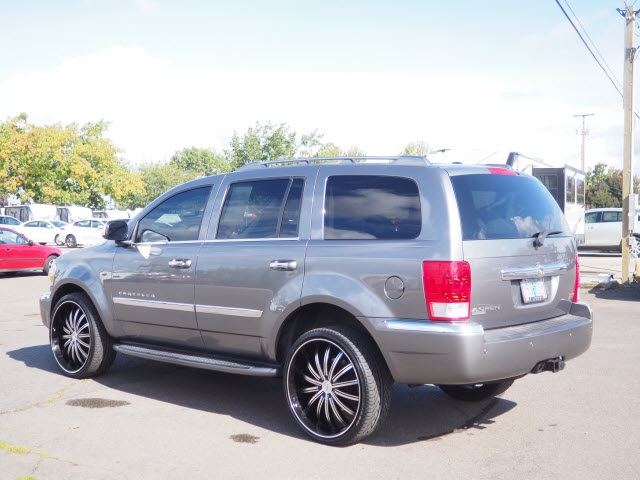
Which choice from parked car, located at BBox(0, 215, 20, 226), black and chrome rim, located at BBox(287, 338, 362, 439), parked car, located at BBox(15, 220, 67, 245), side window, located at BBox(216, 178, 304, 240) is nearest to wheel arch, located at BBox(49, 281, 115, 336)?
side window, located at BBox(216, 178, 304, 240)

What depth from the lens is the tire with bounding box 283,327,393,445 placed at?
483 cm

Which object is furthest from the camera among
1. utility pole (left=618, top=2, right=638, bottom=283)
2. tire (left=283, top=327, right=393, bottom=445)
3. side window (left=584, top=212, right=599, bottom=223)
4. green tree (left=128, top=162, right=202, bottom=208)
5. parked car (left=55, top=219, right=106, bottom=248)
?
green tree (left=128, top=162, right=202, bottom=208)

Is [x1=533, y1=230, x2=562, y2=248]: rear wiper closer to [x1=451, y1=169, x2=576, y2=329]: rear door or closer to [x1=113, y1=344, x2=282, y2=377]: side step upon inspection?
[x1=451, y1=169, x2=576, y2=329]: rear door

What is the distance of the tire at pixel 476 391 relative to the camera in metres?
6.02

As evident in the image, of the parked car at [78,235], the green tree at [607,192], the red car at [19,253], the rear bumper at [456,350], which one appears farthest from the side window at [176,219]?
the green tree at [607,192]

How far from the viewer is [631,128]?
54.1 ft

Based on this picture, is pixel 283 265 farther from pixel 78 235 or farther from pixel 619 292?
pixel 78 235

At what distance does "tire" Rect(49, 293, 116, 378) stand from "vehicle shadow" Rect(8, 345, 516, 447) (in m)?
0.21

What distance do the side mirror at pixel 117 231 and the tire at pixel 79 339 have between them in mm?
757

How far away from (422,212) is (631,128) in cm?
1347

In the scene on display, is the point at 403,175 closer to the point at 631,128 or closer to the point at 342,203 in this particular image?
the point at 342,203

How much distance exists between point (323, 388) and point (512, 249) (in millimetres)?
1601

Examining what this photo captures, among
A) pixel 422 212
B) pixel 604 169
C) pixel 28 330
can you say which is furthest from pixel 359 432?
pixel 604 169

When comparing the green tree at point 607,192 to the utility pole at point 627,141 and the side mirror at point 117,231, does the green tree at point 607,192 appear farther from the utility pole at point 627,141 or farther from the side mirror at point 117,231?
the side mirror at point 117,231
